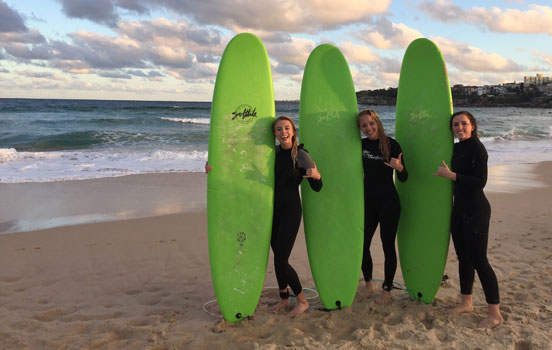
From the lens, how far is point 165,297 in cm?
344

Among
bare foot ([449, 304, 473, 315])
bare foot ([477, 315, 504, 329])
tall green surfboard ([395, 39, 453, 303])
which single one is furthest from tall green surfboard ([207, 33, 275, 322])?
bare foot ([477, 315, 504, 329])

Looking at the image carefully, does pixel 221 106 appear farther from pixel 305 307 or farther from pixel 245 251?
pixel 305 307

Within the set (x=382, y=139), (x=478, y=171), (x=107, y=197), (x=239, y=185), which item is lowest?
(x=107, y=197)

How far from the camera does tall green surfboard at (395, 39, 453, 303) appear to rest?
321 cm

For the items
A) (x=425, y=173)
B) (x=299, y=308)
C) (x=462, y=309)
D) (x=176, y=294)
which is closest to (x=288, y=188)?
(x=299, y=308)

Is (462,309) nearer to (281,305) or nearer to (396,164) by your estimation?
(396,164)

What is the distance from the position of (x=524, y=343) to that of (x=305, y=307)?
54.2 inches

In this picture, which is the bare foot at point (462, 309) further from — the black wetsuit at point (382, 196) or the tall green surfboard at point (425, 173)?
the black wetsuit at point (382, 196)

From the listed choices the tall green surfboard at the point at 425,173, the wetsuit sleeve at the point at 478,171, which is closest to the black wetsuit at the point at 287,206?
the tall green surfboard at the point at 425,173

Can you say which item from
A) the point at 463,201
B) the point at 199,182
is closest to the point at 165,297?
the point at 463,201

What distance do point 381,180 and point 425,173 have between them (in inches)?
15.4

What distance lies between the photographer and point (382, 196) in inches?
122

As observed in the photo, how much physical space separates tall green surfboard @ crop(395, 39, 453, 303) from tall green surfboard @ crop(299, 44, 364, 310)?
41cm

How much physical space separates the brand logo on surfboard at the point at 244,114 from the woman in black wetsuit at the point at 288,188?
0.27 meters
